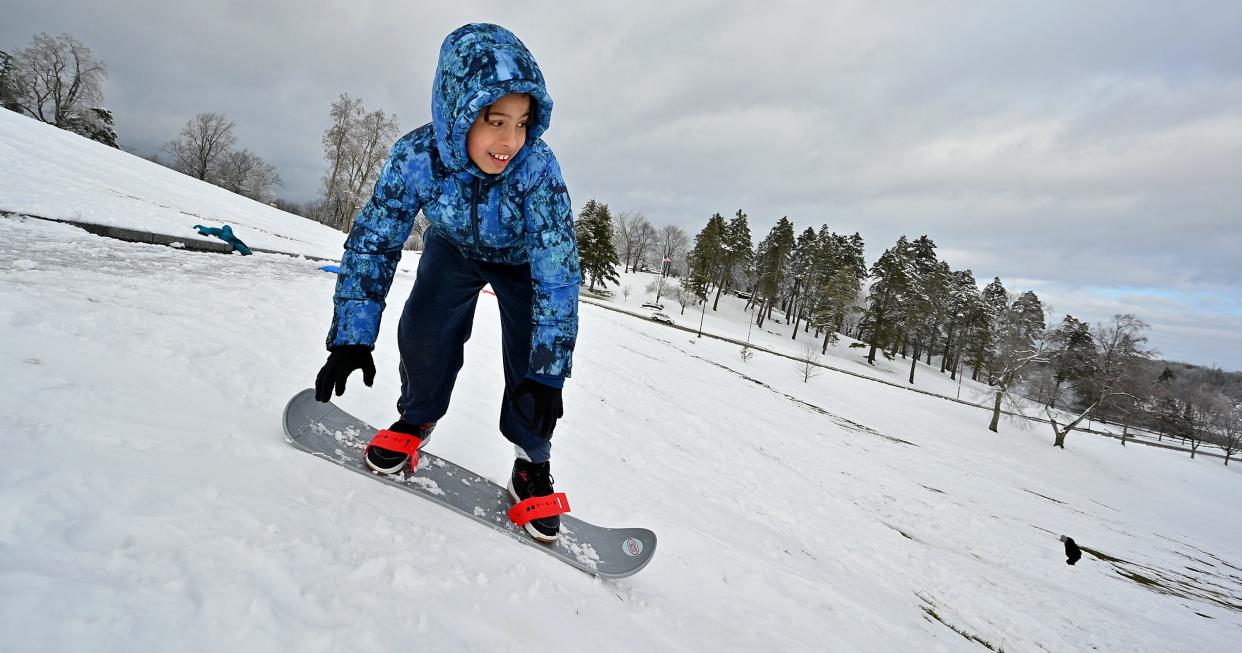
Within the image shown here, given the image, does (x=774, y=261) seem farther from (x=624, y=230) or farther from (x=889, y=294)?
(x=624, y=230)

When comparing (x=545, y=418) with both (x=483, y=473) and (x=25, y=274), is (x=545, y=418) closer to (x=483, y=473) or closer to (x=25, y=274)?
(x=483, y=473)

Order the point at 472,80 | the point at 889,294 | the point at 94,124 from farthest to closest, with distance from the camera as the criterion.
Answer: the point at 889,294 → the point at 94,124 → the point at 472,80

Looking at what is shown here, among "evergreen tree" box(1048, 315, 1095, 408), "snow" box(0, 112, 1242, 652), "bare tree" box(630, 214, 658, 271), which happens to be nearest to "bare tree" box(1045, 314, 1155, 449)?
"evergreen tree" box(1048, 315, 1095, 408)

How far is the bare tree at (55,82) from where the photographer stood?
106 feet

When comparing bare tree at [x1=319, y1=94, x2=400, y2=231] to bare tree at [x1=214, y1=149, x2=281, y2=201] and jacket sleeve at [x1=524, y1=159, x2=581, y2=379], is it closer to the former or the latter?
bare tree at [x1=214, y1=149, x2=281, y2=201]

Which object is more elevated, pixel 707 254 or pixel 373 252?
pixel 707 254

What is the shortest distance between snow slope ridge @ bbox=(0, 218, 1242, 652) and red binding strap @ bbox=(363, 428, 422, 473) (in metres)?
0.22

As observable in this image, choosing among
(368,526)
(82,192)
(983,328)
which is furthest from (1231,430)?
(82,192)

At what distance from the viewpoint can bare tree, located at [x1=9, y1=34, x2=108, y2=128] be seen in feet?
106

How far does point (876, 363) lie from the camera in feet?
124

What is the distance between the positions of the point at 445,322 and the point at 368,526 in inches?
38.0

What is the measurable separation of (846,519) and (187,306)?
266 inches

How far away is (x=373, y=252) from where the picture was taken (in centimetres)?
188

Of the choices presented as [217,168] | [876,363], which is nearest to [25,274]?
[876,363]
